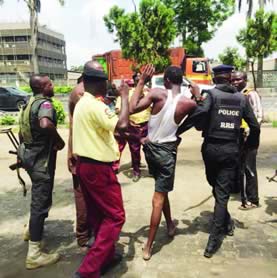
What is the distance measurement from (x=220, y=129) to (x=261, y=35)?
72.6ft

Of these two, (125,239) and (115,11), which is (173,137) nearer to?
(125,239)

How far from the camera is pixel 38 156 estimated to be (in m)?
3.45

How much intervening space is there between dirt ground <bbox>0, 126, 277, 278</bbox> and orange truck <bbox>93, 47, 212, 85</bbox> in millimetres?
14004

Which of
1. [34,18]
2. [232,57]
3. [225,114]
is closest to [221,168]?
[225,114]

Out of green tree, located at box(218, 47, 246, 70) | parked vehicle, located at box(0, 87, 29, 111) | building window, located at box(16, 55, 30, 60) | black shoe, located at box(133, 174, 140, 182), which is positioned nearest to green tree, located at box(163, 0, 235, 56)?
green tree, located at box(218, 47, 246, 70)

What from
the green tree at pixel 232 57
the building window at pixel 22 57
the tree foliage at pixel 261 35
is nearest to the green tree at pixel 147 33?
the tree foliage at pixel 261 35

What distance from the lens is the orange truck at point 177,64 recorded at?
20.0m

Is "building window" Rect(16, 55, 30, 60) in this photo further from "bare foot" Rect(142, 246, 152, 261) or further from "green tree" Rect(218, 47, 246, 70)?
"bare foot" Rect(142, 246, 152, 261)

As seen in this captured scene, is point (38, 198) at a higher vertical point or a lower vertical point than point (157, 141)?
lower

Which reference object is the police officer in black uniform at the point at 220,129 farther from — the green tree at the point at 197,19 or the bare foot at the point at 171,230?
the green tree at the point at 197,19

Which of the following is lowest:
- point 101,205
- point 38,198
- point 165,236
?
point 165,236

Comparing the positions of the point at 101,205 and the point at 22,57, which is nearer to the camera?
the point at 101,205

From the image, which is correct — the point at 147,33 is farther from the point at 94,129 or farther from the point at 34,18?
the point at 94,129

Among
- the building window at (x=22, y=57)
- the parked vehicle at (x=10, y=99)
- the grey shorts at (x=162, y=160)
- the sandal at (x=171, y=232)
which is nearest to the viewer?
the grey shorts at (x=162, y=160)
